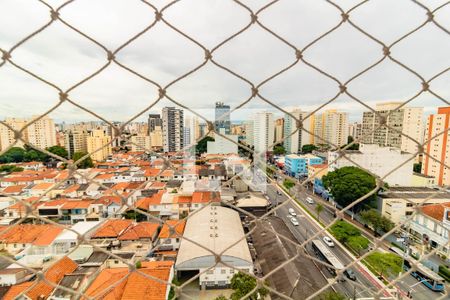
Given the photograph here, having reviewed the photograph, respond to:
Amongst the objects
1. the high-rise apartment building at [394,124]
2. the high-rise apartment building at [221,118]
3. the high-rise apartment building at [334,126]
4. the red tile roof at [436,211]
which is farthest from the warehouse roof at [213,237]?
the high-rise apartment building at [334,126]

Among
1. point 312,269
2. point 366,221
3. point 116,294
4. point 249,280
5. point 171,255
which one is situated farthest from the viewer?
point 366,221

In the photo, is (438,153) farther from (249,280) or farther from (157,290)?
(157,290)

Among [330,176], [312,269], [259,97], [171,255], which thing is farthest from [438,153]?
[259,97]

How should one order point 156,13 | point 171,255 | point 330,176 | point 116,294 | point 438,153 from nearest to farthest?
point 156,13
point 116,294
point 171,255
point 438,153
point 330,176

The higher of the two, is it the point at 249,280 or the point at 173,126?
the point at 173,126

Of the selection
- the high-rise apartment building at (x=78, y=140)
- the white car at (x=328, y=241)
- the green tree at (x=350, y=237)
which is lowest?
the white car at (x=328, y=241)

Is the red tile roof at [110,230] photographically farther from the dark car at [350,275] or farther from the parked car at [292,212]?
the parked car at [292,212]
